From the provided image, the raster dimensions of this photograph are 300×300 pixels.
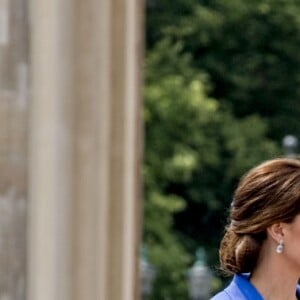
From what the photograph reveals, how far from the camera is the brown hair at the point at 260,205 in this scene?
2.80 metres

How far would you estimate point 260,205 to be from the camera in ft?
9.30

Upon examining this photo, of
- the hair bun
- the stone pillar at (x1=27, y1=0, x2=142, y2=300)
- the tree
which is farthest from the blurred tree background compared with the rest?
the stone pillar at (x1=27, y1=0, x2=142, y2=300)

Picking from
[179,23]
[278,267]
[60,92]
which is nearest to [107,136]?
[60,92]

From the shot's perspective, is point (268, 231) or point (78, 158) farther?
point (268, 231)

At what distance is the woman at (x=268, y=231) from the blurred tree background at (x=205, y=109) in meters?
12.3

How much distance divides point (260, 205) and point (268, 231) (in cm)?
7

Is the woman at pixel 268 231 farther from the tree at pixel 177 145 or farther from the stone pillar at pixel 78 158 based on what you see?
the tree at pixel 177 145

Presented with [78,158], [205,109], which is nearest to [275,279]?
[78,158]

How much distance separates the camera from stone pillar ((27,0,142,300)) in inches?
96.2

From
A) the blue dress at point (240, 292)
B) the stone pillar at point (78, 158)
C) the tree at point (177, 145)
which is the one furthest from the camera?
the tree at point (177, 145)

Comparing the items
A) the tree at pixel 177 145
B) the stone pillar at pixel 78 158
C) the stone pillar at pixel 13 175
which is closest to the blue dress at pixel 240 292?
the stone pillar at pixel 78 158

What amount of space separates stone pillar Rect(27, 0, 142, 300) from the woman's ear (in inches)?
15.5

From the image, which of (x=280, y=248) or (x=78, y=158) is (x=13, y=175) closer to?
(x=78, y=158)

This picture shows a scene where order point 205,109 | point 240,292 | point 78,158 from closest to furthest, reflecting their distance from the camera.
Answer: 1. point 78,158
2. point 240,292
3. point 205,109
